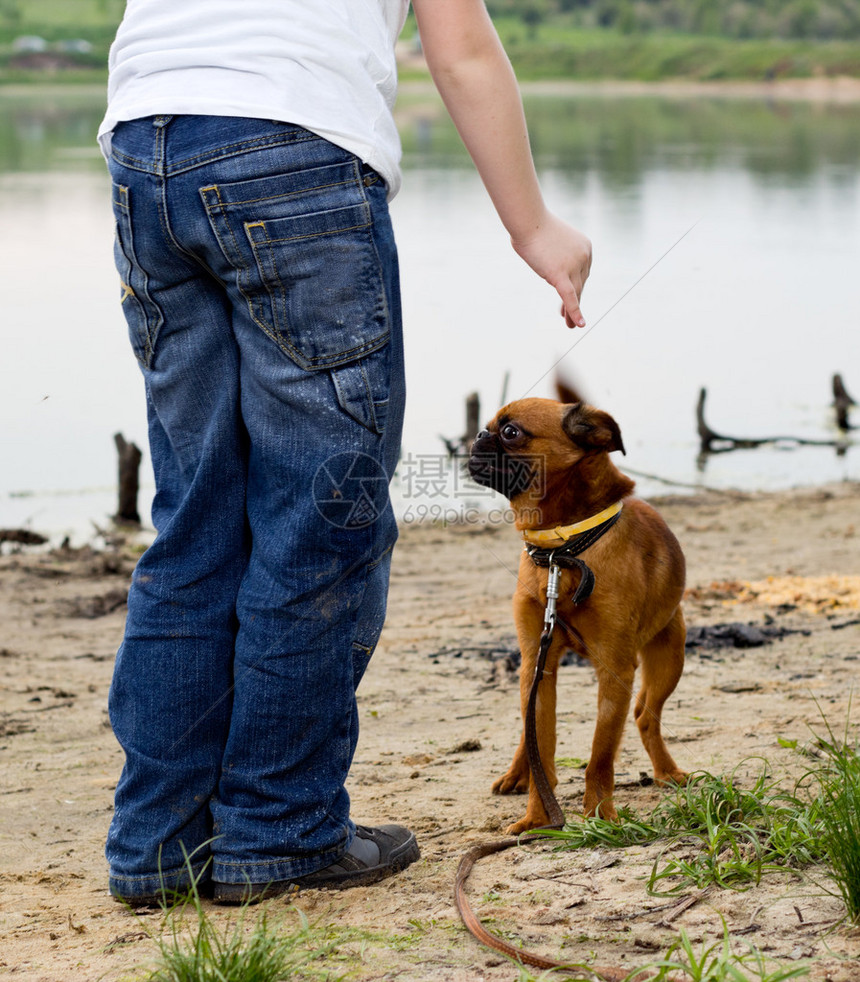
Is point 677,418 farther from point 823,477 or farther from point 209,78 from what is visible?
point 209,78

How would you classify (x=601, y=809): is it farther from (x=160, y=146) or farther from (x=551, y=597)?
(x=160, y=146)

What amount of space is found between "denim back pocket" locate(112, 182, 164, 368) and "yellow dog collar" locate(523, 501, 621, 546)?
127cm

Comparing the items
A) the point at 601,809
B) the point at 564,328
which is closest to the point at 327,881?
the point at 601,809

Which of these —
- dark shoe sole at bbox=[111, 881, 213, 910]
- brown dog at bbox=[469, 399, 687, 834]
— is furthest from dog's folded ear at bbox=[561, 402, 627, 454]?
dark shoe sole at bbox=[111, 881, 213, 910]

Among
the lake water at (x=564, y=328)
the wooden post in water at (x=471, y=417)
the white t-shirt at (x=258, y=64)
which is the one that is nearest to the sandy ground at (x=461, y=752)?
the lake water at (x=564, y=328)

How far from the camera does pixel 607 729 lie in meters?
3.34

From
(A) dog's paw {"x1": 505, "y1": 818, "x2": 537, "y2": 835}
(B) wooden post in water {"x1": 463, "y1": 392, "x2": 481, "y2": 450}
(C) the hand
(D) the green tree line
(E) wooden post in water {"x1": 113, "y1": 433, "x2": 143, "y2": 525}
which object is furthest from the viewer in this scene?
(D) the green tree line

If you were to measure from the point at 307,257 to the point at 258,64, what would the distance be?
40cm

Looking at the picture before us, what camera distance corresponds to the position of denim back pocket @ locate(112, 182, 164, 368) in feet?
8.27

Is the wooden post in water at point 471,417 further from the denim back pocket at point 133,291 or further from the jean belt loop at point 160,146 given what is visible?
the jean belt loop at point 160,146

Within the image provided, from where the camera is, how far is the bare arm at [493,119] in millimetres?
2432

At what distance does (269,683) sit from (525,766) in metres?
1.28

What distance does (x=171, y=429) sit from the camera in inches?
105

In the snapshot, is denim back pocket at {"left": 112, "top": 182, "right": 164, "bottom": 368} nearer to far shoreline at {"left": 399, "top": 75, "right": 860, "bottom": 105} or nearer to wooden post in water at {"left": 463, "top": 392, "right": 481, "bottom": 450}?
wooden post in water at {"left": 463, "top": 392, "right": 481, "bottom": 450}
